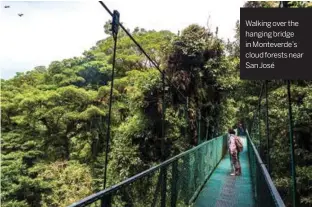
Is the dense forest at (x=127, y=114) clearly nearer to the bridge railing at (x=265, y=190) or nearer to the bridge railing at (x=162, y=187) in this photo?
the bridge railing at (x=162, y=187)

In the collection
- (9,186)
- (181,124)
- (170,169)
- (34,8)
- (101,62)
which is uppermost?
(34,8)

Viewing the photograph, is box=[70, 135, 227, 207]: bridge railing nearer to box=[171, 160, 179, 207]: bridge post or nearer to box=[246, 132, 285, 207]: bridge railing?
box=[171, 160, 179, 207]: bridge post

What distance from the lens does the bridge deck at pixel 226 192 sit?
4398mm

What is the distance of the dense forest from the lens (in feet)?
27.1

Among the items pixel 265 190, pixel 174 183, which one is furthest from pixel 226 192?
pixel 265 190

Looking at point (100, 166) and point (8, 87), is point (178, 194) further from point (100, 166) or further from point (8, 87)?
point (8, 87)

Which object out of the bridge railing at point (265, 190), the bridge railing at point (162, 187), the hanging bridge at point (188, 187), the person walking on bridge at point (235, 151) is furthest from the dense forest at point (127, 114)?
the bridge railing at point (265, 190)

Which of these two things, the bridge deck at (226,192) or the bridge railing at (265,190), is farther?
the bridge deck at (226,192)

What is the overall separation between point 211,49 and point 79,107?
8.02 meters

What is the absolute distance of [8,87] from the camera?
599 inches

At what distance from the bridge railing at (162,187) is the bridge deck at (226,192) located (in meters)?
0.16

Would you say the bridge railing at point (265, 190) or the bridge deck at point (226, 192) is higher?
the bridge railing at point (265, 190)

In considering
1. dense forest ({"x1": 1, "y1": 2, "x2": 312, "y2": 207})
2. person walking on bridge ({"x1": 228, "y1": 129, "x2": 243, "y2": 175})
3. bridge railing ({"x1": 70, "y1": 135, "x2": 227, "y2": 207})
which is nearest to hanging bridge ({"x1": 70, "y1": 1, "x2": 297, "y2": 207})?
bridge railing ({"x1": 70, "y1": 135, "x2": 227, "y2": 207})

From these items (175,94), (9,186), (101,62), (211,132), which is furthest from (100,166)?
(175,94)
